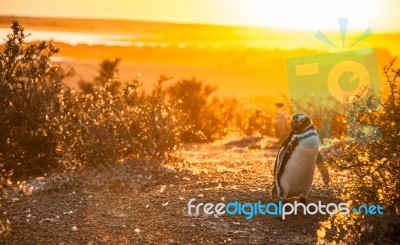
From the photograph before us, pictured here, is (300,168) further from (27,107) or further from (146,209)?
(27,107)

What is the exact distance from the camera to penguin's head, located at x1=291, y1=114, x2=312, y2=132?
7082mm

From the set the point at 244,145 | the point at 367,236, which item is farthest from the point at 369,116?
the point at 244,145

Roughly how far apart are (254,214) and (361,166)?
1323mm

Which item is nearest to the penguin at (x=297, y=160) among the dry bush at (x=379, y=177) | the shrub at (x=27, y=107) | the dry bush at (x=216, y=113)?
the dry bush at (x=379, y=177)

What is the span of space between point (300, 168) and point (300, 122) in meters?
0.52

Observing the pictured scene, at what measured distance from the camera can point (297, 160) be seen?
7.16 m

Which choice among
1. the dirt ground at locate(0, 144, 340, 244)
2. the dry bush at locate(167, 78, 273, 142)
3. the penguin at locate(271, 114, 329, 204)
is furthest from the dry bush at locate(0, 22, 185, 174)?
the dry bush at locate(167, 78, 273, 142)

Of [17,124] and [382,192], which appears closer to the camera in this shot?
[382,192]

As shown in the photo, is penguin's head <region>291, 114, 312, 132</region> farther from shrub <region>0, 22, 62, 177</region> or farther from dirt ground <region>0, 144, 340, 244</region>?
shrub <region>0, 22, 62, 177</region>

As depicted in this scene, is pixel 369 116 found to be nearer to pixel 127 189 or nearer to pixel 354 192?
pixel 354 192

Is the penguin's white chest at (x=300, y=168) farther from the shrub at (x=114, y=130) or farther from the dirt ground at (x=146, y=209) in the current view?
the shrub at (x=114, y=130)

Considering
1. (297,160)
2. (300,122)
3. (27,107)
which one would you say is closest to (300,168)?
(297,160)

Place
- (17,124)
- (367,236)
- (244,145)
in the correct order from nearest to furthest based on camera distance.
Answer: (367,236) < (17,124) < (244,145)

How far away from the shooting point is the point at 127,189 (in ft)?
29.2
